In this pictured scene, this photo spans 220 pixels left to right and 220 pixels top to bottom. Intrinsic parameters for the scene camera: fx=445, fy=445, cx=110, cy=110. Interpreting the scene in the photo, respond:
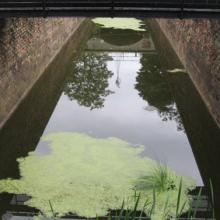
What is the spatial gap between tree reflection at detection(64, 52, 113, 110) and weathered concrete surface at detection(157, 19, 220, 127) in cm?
312

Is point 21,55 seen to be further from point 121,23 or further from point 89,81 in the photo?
point 121,23

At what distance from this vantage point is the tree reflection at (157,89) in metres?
13.8

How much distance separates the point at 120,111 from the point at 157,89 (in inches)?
100

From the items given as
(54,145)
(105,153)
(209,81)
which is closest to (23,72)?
(54,145)

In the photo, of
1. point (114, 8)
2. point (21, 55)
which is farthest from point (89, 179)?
point (21, 55)

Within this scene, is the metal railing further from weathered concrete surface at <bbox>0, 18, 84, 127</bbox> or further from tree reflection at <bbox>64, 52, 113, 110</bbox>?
tree reflection at <bbox>64, 52, 113, 110</bbox>

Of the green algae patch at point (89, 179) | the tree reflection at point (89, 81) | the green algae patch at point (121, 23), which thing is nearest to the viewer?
the green algae patch at point (89, 179)

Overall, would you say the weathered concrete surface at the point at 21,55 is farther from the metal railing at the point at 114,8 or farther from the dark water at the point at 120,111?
the metal railing at the point at 114,8

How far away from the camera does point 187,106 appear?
13844mm

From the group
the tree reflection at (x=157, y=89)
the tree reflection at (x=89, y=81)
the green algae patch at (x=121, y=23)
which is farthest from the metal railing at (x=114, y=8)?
the green algae patch at (x=121, y=23)

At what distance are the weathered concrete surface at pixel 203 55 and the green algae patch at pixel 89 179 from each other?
2.90m

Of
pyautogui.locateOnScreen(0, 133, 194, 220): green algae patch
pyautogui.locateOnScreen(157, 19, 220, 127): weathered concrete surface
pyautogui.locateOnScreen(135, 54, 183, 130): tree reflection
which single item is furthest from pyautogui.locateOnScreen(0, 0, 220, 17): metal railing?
pyautogui.locateOnScreen(135, 54, 183, 130): tree reflection

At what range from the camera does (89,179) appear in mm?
9281

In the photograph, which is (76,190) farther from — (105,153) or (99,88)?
(99,88)
